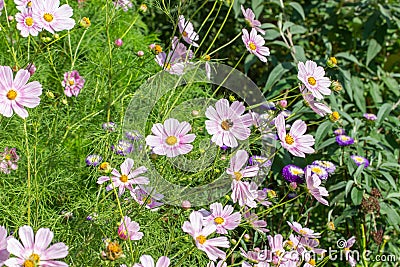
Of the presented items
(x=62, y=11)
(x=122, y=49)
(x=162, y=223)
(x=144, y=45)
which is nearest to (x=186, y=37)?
(x=62, y=11)

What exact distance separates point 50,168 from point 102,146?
0.45 ft

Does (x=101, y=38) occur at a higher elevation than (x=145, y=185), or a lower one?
lower

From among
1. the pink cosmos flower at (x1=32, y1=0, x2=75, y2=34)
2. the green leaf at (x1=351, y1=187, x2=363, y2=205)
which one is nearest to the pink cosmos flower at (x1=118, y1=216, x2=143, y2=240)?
the pink cosmos flower at (x1=32, y1=0, x2=75, y2=34)

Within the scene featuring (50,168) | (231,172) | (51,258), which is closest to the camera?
(51,258)

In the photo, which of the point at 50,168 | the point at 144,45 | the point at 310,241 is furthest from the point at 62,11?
the point at 144,45

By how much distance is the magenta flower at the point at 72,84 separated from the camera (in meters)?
1.42

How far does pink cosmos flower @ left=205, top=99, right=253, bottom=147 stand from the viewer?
0.96m

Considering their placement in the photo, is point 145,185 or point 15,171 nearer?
point 145,185

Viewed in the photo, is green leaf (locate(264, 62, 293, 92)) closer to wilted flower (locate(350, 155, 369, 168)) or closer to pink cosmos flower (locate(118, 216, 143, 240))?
wilted flower (locate(350, 155, 369, 168))

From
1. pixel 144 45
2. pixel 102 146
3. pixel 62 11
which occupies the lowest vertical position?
pixel 144 45

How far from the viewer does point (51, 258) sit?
2.64ft

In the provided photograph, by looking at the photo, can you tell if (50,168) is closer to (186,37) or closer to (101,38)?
(186,37)

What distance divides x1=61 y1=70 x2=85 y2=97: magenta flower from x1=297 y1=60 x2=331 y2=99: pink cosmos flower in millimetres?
566

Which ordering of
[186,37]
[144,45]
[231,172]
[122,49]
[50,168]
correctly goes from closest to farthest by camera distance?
1. [231,172]
2. [186,37]
3. [50,168]
4. [122,49]
5. [144,45]
